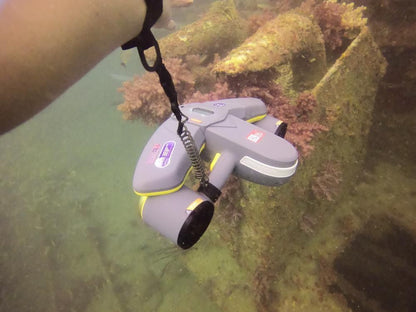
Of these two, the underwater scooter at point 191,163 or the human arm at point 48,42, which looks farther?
the underwater scooter at point 191,163

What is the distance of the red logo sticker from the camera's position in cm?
212

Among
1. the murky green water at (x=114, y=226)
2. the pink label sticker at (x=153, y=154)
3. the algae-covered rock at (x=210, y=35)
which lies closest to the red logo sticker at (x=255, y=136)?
the pink label sticker at (x=153, y=154)

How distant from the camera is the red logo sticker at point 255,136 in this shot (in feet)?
6.95

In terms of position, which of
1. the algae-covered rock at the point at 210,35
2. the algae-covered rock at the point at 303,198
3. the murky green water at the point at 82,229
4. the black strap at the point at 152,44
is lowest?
the murky green water at the point at 82,229

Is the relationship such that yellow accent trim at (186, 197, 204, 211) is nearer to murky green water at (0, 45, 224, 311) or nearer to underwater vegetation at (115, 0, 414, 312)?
underwater vegetation at (115, 0, 414, 312)

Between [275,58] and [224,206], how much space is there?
89.1 inches

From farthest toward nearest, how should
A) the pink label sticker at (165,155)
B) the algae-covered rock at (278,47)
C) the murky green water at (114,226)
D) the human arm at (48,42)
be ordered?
the murky green water at (114,226) < the algae-covered rock at (278,47) < the pink label sticker at (165,155) < the human arm at (48,42)

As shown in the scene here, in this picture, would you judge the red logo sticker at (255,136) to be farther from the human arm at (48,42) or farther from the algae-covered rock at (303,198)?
the human arm at (48,42)

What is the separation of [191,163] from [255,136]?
615mm

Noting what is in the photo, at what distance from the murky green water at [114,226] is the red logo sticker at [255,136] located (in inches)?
98.1

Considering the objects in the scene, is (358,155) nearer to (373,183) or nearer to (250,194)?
(373,183)

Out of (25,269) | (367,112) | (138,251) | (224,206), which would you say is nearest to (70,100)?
(25,269)

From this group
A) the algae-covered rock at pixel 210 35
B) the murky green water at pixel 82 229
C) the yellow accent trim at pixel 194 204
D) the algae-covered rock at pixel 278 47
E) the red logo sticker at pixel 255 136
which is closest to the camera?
the yellow accent trim at pixel 194 204

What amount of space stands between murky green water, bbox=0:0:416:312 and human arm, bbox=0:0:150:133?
154 inches
